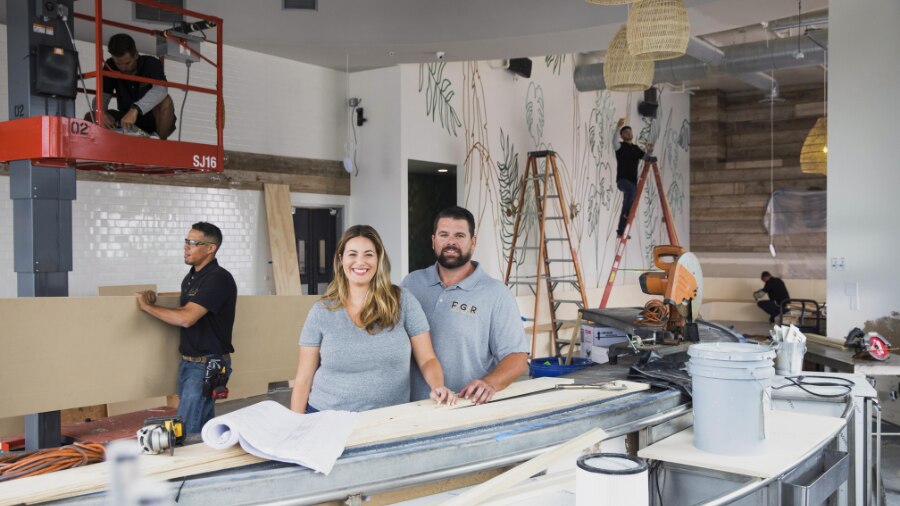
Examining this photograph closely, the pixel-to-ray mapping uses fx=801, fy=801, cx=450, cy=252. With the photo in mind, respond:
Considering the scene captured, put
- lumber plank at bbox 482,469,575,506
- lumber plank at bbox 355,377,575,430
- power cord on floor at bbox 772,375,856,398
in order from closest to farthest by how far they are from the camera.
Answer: lumber plank at bbox 482,469,575,506 → lumber plank at bbox 355,377,575,430 → power cord on floor at bbox 772,375,856,398

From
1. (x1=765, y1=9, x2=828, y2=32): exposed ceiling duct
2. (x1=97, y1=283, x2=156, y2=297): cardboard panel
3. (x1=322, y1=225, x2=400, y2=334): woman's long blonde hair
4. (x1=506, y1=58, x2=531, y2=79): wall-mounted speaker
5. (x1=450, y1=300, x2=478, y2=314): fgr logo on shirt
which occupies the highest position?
(x1=765, y1=9, x2=828, y2=32): exposed ceiling duct

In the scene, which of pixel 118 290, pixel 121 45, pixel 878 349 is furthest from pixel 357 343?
pixel 118 290

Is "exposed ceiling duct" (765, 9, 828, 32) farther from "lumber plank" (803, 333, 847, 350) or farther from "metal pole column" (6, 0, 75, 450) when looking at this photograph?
"metal pole column" (6, 0, 75, 450)

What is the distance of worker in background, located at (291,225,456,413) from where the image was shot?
9.34 feet

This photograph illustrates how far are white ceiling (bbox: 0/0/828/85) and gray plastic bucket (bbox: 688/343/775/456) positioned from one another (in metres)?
4.81

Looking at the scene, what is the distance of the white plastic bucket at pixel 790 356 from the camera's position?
398 centimetres

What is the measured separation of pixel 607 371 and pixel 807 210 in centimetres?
1181

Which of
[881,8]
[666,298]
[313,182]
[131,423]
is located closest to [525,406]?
[666,298]

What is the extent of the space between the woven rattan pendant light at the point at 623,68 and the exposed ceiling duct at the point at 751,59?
3771mm

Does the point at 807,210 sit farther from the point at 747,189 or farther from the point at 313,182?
the point at 313,182

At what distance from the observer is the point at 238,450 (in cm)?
212

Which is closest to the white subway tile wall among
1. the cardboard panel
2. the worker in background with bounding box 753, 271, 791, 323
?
the cardboard panel

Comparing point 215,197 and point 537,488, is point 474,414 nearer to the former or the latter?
point 537,488

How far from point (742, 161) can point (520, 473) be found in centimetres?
1444
